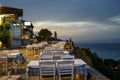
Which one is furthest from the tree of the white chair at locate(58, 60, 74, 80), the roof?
the white chair at locate(58, 60, 74, 80)

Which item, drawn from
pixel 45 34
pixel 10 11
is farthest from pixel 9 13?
pixel 45 34

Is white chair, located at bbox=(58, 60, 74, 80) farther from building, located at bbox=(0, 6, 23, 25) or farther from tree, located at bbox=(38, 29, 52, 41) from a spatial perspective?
tree, located at bbox=(38, 29, 52, 41)

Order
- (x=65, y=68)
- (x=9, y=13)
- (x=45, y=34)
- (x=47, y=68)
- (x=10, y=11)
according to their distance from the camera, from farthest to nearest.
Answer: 1. (x=45, y=34)
2. (x=10, y=11)
3. (x=9, y=13)
4. (x=65, y=68)
5. (x=47, y=68)

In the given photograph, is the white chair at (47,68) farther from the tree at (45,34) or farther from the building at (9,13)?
the tree at (45,34)

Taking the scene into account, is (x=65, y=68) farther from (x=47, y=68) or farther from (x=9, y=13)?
(x=9, y=13)

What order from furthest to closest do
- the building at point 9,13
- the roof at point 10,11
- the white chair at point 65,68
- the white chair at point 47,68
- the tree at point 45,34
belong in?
the tree at point 45,34 < the roof at point 10,11 < the building at point 9,13 < the white chair at point 65,68 < the white chair at point 47,68

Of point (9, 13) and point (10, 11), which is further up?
point (10, 11)

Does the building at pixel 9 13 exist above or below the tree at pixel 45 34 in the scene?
above

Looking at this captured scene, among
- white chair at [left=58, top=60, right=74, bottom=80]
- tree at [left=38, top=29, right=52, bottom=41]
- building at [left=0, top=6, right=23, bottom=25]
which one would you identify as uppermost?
building at [left=0, top=6, right=23, bottom=25]

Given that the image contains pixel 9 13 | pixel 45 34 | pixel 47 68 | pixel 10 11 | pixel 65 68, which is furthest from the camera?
pixel 45 34

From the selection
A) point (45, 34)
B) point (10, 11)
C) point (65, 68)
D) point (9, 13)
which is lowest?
point (65, 68)

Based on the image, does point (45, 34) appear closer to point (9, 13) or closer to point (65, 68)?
point (9, 13)

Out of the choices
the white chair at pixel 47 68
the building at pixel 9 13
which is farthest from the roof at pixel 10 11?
the white chair at pixel 47 68

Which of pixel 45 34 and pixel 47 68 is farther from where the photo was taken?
pixel 45 34
